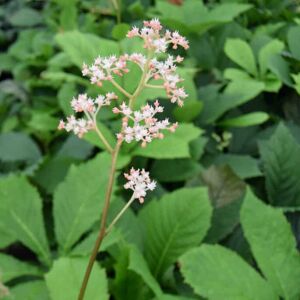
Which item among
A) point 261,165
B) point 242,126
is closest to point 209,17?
point 242,126

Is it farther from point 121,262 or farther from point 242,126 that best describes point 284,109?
point 121,262

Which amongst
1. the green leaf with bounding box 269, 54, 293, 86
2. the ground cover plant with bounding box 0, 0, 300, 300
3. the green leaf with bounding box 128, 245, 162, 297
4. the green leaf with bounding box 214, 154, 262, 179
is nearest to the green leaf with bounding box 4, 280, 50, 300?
the ground cover plant with bounding box 0, 0, 300, 300

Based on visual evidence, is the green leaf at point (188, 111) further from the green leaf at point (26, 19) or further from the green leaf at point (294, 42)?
the green leaf at point (26, 19)

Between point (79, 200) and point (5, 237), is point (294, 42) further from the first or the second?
point (5, 237)

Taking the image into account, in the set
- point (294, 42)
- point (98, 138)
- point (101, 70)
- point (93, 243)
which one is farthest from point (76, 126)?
point (294, 42)

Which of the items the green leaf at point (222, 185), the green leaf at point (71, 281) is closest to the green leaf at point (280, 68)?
the green leaf at point (222, 185)
